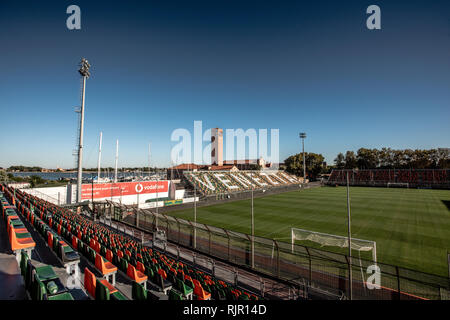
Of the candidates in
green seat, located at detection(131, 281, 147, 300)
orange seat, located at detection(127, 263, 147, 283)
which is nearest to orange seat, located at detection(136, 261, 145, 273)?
orange seat, located at detection(127, 263, 147, 283)

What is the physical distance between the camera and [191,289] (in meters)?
6.65

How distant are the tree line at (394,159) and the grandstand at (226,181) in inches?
1526

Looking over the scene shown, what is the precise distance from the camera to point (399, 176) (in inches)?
2653

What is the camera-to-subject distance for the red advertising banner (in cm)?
2825

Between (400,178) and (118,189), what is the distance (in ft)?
258

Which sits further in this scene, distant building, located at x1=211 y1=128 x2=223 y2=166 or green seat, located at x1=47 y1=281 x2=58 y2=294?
distant building, located at x1=211 y1=128 x2=223 y2=166

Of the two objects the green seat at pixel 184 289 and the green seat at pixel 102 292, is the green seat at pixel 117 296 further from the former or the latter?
the green seat at pixel 184 289

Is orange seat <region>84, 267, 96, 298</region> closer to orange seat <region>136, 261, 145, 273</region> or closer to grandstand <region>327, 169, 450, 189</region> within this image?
orange seat <region>136, 261, 145, 273</region>

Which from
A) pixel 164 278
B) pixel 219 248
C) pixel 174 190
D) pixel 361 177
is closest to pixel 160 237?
pixel 219 248

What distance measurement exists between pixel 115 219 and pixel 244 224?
43.5ft

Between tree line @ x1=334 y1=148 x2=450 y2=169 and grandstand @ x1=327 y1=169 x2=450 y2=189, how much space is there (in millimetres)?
13048

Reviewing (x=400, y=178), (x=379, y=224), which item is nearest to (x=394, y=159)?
(x=400, y=178)
